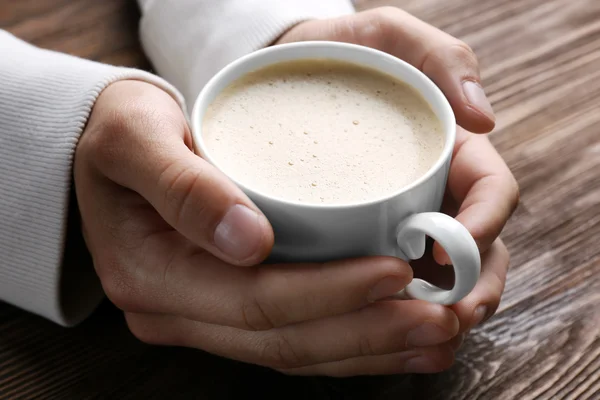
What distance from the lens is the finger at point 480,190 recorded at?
631mm

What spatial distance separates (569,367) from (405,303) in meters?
0.18

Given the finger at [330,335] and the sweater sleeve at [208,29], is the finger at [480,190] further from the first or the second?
the sweater sleeve at [208,29]

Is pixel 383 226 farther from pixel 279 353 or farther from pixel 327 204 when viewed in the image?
pixel 279 353

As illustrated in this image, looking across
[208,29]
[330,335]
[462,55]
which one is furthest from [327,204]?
[208,29]

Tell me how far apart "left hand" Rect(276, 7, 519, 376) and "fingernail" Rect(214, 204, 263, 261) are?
0.17 meters

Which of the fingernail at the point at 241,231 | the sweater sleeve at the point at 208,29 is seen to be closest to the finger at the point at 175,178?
the fingernail at the point at 241,231

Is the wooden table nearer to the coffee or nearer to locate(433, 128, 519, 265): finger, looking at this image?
locate(433, 128, 519, 265): finger

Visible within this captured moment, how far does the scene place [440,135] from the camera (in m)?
0.59

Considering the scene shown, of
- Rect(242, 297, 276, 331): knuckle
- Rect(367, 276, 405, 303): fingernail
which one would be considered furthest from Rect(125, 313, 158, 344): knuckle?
Rect(367, 276, 405, 303): fingernail

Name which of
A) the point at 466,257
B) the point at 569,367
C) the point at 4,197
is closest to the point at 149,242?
the point at 4,197

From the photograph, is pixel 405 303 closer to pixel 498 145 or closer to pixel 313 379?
pixel 313 379

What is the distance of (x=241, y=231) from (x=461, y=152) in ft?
1.10

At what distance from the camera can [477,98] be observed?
0.65 meters

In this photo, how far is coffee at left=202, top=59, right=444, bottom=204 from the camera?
1.76ft
